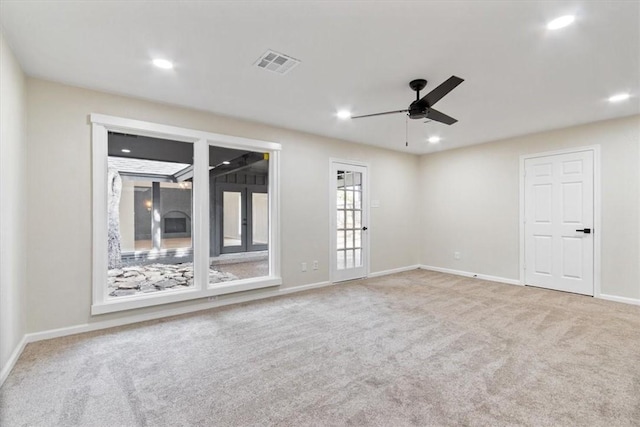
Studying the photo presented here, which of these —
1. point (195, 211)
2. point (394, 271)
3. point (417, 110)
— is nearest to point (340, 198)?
point (394, 271)

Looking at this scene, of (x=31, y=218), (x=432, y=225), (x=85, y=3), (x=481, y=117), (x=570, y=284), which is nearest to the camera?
(x=85, y=3)

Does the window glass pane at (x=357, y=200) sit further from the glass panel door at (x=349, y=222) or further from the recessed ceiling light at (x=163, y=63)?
the recessed ceiling light at (x=163, y=63)

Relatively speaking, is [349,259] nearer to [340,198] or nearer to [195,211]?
[340,198]

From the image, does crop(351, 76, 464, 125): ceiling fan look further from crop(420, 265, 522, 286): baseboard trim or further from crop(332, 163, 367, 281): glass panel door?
crop(420, 265, 522, 286): baseboard trim

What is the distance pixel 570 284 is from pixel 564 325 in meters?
1.74

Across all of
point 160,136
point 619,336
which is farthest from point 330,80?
point 619,336

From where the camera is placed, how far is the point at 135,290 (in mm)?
4238

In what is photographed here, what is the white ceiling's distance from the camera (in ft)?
6.58

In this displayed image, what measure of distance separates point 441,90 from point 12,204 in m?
3.71

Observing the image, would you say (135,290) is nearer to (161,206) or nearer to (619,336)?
(161,206)

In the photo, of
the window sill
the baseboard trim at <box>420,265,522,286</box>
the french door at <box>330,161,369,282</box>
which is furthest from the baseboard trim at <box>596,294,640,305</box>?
the window sill

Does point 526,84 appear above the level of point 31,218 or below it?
above

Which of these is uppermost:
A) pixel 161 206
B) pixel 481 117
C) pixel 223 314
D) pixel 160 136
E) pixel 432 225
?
pixel 481 117

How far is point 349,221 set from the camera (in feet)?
18.2
